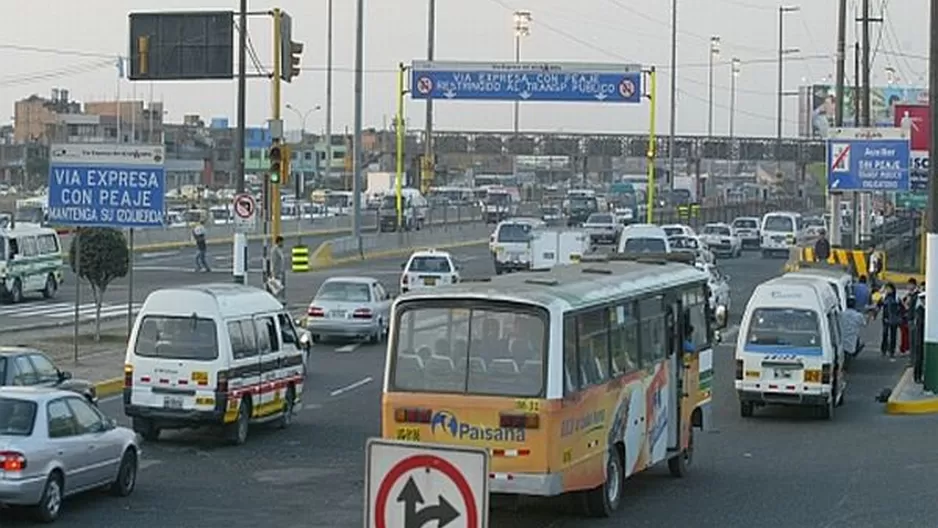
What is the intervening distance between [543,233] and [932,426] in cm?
2887

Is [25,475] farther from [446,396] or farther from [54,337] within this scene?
[54,337]

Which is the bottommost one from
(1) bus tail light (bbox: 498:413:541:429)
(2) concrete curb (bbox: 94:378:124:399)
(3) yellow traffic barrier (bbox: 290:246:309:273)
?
(2) concrete curb (bbox: 94:378:124:399)

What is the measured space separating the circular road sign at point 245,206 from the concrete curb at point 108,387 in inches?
359

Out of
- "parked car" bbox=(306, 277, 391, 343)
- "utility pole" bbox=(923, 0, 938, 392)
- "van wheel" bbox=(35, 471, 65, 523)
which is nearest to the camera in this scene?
"van wheel" bbox=(35, 471, 65, 523)

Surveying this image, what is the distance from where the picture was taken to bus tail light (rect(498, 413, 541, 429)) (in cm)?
1598

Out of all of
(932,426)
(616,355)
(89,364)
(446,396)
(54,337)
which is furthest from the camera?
Answer: (54,337)

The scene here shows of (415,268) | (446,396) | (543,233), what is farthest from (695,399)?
(543,233)

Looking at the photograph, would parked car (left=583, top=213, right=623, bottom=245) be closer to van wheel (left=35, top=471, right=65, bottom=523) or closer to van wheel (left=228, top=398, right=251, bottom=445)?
van wheel (left=228, top=398, right=251, bottom=445)

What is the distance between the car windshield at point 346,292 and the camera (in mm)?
38875

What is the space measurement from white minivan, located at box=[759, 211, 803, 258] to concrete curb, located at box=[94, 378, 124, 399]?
5172 cm

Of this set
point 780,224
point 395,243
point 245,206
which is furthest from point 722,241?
point 245,206

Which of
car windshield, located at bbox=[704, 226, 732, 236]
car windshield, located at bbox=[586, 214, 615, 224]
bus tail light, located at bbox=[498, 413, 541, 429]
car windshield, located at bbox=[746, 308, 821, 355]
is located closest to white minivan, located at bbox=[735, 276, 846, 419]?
car windshield, located at bbox=[746, 308, 821, 355]

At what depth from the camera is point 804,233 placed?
82250 millimetres

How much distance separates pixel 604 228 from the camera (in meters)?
71.9
